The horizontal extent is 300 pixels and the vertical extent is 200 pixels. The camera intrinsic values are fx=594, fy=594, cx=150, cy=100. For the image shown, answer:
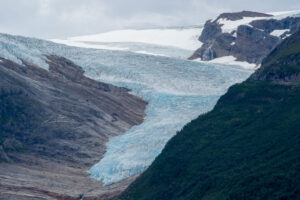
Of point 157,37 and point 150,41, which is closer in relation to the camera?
point 150,41

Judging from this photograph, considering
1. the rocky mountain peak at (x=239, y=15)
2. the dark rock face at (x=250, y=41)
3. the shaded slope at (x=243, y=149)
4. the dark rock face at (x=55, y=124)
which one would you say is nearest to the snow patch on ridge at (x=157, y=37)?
A: the rocky mountain peak at (x=239, y=15)

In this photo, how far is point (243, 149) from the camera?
32.5 m

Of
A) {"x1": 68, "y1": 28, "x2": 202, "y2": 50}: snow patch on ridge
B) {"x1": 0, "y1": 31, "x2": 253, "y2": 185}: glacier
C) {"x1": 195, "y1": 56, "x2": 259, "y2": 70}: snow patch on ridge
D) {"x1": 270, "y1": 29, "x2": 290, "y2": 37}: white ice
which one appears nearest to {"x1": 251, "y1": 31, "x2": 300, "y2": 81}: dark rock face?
{"x1": 0, "y1": 31, "x2": 253, "y2": 185}: glacier

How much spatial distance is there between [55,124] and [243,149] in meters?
30.9

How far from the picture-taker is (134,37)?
160 meters

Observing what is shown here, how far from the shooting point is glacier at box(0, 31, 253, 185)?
52.6m

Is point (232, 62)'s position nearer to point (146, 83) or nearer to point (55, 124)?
point (146, 83)

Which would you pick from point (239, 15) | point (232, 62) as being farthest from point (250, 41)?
point (239, 15)

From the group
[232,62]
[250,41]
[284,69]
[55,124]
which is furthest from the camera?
[250,41]

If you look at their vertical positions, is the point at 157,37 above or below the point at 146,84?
above

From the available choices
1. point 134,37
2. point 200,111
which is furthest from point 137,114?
point 134,37

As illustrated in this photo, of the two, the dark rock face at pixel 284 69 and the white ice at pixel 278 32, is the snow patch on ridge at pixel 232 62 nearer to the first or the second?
the white ice at pixel 278 32

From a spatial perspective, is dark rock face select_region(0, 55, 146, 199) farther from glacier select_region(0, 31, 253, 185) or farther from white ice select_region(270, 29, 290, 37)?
white ice select_region(270, 29, 290, 37)

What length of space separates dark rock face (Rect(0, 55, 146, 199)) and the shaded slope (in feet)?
27.7
